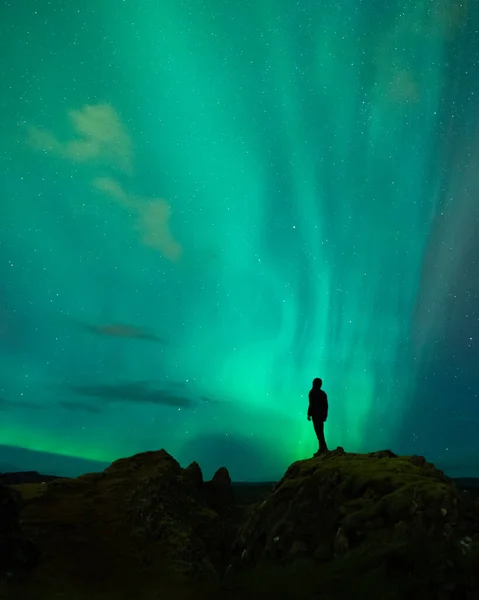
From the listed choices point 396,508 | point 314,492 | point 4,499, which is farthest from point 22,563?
point 396,508

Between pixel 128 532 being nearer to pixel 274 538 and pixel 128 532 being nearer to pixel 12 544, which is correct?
pixel 12 544

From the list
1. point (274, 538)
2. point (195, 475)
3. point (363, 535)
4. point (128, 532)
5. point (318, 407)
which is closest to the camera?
point (363, 535)

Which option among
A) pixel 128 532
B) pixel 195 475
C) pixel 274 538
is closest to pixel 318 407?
pixel 274 538

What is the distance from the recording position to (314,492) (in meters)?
16.3

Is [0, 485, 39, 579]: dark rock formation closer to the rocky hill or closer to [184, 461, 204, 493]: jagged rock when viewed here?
the rocky hill

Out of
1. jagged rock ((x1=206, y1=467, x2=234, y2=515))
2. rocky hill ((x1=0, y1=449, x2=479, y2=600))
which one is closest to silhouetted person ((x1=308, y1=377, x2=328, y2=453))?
rocky hill ((x1=0, y1=449, x2=479, y2=600))

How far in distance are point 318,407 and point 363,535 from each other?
8.69 metres

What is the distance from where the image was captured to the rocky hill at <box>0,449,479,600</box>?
11.9m

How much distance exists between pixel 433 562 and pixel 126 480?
19.1 meters

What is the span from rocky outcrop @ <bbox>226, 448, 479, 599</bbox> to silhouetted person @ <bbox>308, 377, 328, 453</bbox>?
3.81 meters

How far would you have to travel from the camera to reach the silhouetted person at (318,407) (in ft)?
71.7

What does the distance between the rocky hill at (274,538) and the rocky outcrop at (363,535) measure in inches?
1.3

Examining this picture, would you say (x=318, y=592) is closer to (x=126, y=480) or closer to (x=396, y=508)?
(x=396, y=508)

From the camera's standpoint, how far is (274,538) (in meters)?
15.3
